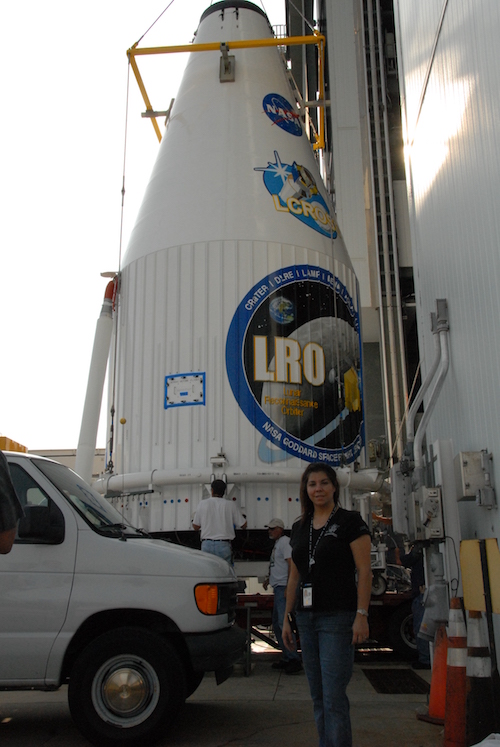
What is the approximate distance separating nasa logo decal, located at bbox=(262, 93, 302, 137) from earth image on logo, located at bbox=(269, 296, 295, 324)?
2947 millimetres

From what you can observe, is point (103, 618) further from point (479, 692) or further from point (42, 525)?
point (479, 692)

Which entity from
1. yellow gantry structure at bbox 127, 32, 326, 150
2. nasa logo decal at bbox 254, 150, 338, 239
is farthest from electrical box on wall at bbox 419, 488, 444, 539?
yellow gantry structure at bbox 127, 32, 326, 150

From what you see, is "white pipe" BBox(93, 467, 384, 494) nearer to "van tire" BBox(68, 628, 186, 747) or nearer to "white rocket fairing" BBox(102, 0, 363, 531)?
"white rocket fairing" BBox(102, 0, 363, 531)

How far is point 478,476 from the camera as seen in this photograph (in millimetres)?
4539

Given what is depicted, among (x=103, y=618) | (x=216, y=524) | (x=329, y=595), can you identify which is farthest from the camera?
(x=216, y=524)

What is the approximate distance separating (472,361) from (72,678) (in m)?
3.45

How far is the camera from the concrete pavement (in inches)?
172

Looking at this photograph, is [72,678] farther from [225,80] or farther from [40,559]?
[225,80]

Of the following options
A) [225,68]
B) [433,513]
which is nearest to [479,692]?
[433,513]

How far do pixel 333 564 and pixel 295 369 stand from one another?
4866mm

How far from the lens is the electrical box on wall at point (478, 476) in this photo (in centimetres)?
448

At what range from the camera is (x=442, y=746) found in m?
4.05

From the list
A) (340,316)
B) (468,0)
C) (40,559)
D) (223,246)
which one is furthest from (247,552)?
(468,0)

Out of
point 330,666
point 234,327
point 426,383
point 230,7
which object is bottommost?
point 330,666
